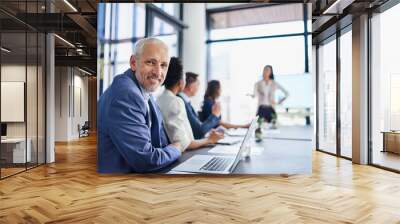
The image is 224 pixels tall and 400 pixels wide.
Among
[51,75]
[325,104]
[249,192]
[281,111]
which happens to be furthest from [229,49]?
[325,104]

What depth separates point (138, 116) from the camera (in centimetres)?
518

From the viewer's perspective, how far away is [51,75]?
726 cm

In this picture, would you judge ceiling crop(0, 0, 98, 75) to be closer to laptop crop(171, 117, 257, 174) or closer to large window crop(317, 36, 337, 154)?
laptop crop(171, 117, 257, 174)

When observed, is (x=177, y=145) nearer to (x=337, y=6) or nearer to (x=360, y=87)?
(x=337, y=6)

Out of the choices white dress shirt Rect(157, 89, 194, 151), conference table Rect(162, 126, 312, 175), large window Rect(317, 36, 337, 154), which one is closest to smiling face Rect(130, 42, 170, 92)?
white dress shirt Rect(157, 89, 194, 151)

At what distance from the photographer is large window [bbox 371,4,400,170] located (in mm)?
6184

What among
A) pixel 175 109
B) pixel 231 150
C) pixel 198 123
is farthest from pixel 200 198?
pixel 175 109

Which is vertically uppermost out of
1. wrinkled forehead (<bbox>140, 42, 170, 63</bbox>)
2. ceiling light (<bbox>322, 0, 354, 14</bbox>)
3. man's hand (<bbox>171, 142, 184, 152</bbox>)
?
ceiling light (<bbox>322, 0, 354, 14</bbox>)

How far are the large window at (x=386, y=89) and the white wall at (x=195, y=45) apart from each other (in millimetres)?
3288

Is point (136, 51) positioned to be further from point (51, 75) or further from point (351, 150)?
point (351, 150)

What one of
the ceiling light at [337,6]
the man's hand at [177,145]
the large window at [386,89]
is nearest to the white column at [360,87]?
the large window at [386,89]

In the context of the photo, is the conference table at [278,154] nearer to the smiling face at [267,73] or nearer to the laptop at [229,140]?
the laptop at [229,140]

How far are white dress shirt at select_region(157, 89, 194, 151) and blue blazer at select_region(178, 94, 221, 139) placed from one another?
5 centimetres

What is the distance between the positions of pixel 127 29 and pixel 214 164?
2.36 m
